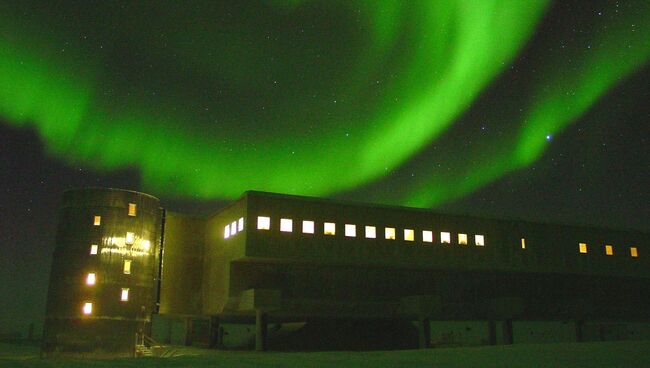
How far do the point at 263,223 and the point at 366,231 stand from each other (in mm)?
7402

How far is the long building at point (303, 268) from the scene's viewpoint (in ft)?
130

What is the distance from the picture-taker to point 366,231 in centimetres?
4131

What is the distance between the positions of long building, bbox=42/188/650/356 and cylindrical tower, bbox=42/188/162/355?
75mm

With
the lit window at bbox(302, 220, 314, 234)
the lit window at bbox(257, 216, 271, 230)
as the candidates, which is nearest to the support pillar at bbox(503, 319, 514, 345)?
the lit window at bbox(302, 220, 314, 234)

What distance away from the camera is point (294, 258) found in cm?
3872

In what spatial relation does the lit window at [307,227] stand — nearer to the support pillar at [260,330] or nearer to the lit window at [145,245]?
the support pillar at [260,330]

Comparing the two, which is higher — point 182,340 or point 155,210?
point 155,210

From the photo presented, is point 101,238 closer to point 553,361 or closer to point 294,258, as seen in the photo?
point 294,258

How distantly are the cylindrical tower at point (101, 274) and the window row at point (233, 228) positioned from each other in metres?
6.75

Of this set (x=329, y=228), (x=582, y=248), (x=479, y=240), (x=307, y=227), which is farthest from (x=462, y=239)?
(x=307, y=227)

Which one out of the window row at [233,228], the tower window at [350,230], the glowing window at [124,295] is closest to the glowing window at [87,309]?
the glowing window at [124,295]

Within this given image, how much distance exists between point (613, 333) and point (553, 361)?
46280mm

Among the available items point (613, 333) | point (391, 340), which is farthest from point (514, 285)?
point (613, 333)

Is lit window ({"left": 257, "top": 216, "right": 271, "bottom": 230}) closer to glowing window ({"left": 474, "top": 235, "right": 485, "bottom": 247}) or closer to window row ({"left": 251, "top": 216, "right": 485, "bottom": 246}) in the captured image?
window row ({"left": 251, "top": 216, "right": 485, "bottom": 246})
